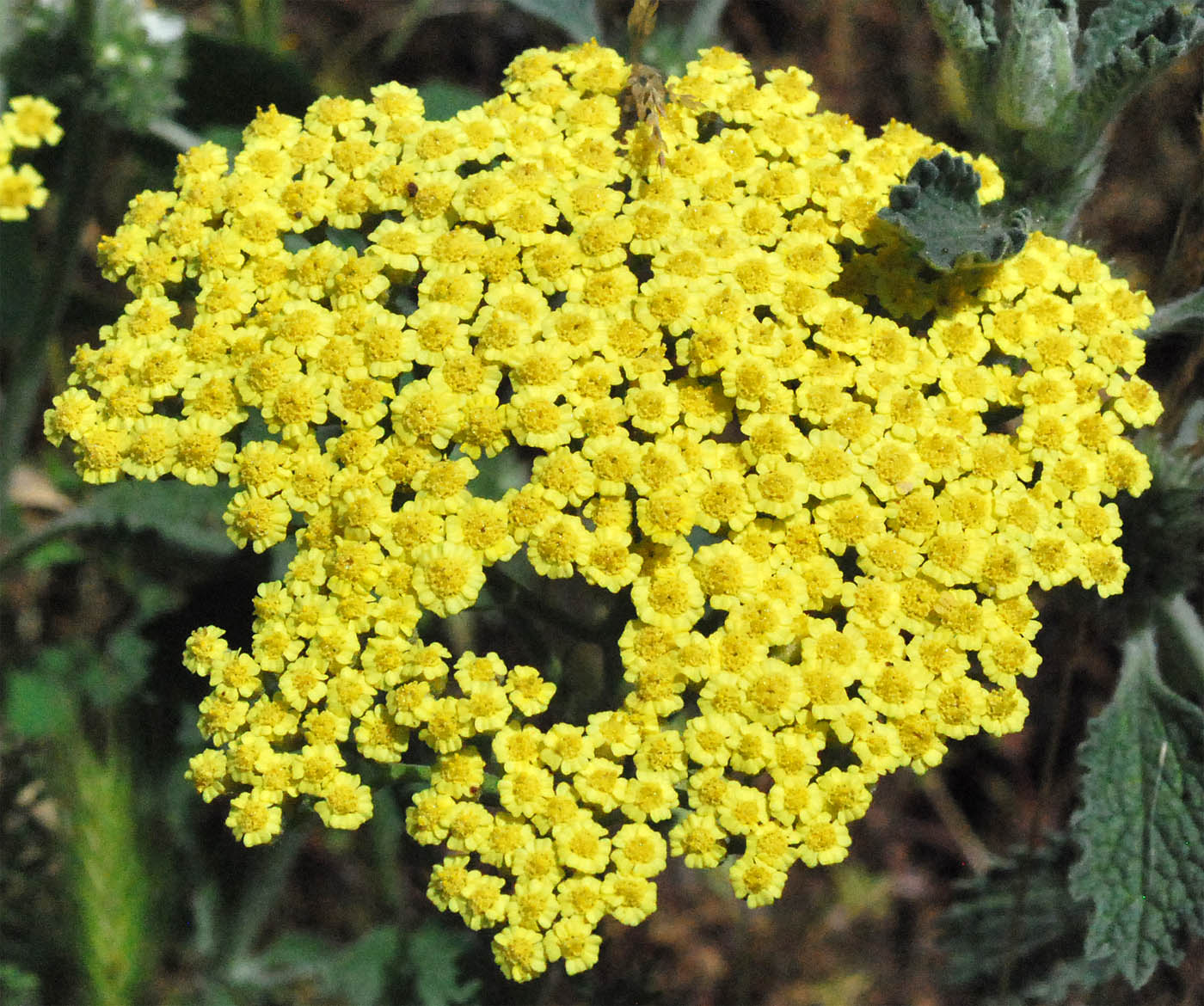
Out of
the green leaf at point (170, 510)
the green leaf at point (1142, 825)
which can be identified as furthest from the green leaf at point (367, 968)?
A: the green leaf at point (1142, 825)

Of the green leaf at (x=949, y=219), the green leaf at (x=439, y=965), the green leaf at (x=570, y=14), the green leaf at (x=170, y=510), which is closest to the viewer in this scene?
the green leaf at (x=949, y=219)

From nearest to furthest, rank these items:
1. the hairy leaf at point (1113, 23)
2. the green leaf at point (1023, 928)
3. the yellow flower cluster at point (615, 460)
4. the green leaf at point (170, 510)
→ the yellow flower cluster at point (615, 460) → the hairy leaf at point (1113, 23) → the green leaf at point (1023, 928) → the green leaf at point (170, 510)

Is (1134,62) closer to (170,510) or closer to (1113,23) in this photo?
(1113,23)

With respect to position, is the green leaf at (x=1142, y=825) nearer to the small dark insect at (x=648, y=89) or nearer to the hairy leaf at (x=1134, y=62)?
the hairy leaf at (x=1134, y=62)

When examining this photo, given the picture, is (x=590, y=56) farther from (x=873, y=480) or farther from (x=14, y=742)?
(x=14, y=742)

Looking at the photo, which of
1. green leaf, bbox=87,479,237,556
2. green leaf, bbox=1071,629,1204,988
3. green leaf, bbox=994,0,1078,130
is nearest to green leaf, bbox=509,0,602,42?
green leaf, bbox=994,0,1078,130

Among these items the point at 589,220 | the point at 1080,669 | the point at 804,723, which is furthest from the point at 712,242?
the point at 1080,669
